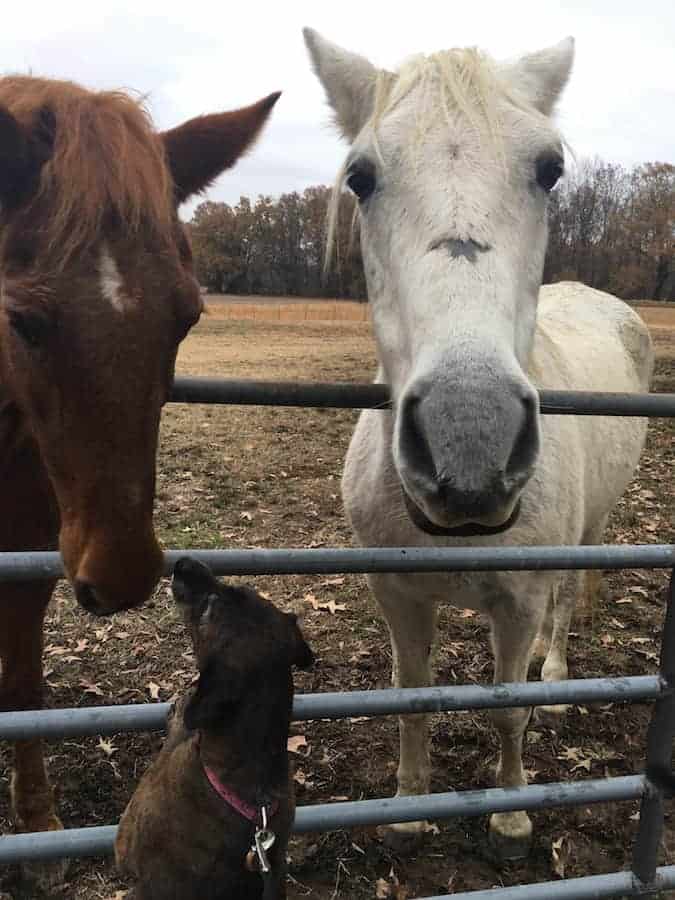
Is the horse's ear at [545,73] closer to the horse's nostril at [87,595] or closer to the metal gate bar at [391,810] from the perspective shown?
the horse's nostril at [87,595]

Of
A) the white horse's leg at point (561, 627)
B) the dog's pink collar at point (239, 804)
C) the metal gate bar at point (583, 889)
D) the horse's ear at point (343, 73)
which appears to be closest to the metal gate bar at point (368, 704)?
the dog's pink collar at point (239, 804)

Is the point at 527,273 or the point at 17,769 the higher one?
the point at 527,273

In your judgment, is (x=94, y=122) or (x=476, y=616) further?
(x=476, y=616)

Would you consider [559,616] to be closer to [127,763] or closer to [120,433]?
[127,763]

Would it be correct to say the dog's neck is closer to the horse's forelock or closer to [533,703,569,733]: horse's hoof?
the horse's forelock

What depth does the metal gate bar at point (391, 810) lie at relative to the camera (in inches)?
66.9

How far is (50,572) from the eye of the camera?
1.58 m

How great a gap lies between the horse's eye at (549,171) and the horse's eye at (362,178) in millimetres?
510

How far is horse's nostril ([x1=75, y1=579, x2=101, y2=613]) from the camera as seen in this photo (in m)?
1.53

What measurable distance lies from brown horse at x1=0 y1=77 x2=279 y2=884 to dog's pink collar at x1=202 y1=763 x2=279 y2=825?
47 cm

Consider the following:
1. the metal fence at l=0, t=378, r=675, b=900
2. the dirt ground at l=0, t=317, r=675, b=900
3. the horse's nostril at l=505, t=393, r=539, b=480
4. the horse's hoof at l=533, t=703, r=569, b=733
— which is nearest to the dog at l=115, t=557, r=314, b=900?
the metal fence at l=0, t=378, r=675, b=900

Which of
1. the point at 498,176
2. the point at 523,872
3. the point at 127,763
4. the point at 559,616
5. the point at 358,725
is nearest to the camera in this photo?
the point at 498,176

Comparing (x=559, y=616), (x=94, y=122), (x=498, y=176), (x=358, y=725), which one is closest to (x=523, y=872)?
(x=358, y=725)

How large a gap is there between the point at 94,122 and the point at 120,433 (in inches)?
30.4
